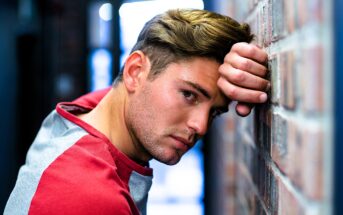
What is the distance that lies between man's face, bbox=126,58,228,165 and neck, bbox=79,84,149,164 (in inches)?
1.3

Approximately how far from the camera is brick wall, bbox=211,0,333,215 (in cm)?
68

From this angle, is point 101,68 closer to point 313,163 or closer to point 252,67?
point 252,67

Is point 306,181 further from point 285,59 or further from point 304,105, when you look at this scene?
point 285,59

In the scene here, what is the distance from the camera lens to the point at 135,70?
163 cm

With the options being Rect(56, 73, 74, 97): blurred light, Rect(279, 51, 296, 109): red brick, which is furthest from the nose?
Rect(56, 73, 74, 97): blurred light

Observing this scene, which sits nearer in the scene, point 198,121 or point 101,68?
point 198,121

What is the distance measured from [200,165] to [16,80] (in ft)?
5.58

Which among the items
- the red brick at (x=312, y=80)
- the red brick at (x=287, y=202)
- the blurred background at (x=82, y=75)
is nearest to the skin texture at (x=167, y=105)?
the red brick at (x=287, y=202)

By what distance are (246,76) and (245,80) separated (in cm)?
1

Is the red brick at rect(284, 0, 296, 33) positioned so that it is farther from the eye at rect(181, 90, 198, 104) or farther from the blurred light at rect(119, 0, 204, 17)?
the blurred light at rect(119, 0, 204, 17)

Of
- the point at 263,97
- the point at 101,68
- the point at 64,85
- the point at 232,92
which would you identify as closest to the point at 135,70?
the point at 232,92

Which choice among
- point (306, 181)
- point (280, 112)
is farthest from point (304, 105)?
point (280, 112)

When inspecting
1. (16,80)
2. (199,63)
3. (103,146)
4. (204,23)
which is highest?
(204,23)

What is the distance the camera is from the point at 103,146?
4.55 feet
